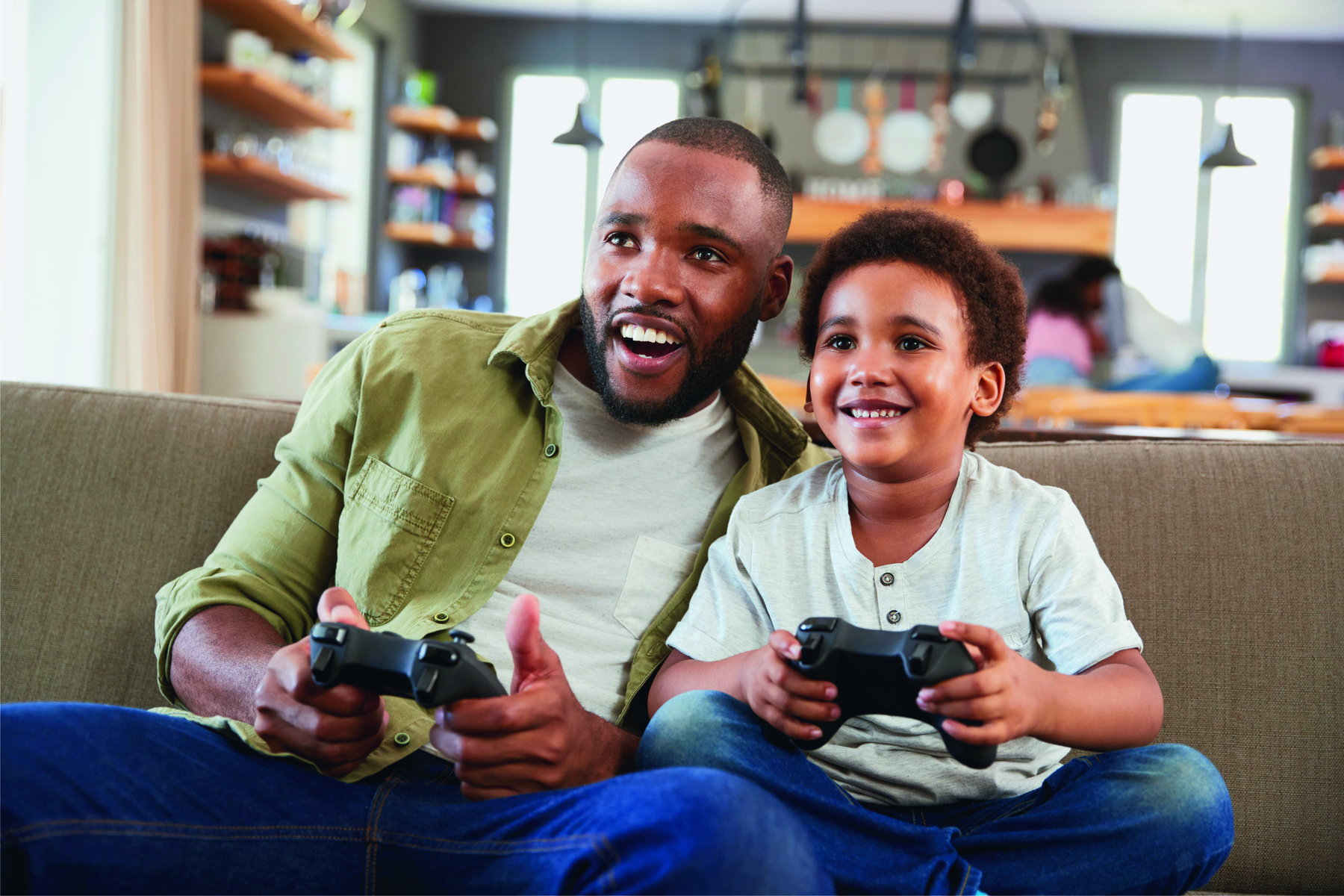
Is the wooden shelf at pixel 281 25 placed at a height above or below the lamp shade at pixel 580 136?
above

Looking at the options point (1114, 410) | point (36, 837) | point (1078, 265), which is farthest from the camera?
point (1078, 265)

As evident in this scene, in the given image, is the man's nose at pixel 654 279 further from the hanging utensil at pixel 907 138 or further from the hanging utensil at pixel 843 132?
the hanging utensil at pixel 843 132

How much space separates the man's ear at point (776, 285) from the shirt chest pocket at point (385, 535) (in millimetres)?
478

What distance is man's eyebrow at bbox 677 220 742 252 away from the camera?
1.31 metres

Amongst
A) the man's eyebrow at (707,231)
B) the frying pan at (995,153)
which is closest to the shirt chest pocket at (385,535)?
the man's eyebrow at (707,231)

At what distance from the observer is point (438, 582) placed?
1235 mm

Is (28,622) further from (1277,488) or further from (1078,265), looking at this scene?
(1078,265)

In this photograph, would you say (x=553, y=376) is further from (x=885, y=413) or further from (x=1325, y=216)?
(x=1325, y=216)

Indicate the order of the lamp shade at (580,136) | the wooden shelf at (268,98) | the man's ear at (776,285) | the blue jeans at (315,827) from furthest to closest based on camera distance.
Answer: the lamp shade at (580,136)
the wooden shelf at (268,98)
the man's ear at (776,285)
the blue jeans at (315,827)

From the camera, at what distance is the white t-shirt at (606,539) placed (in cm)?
122

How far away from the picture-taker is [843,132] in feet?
24.2

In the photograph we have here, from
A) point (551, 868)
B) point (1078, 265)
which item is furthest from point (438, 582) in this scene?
point (1078, 265)

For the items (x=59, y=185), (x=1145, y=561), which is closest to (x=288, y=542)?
(x=1145, y=561)

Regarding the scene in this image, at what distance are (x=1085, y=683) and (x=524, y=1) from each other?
730 centimetres
